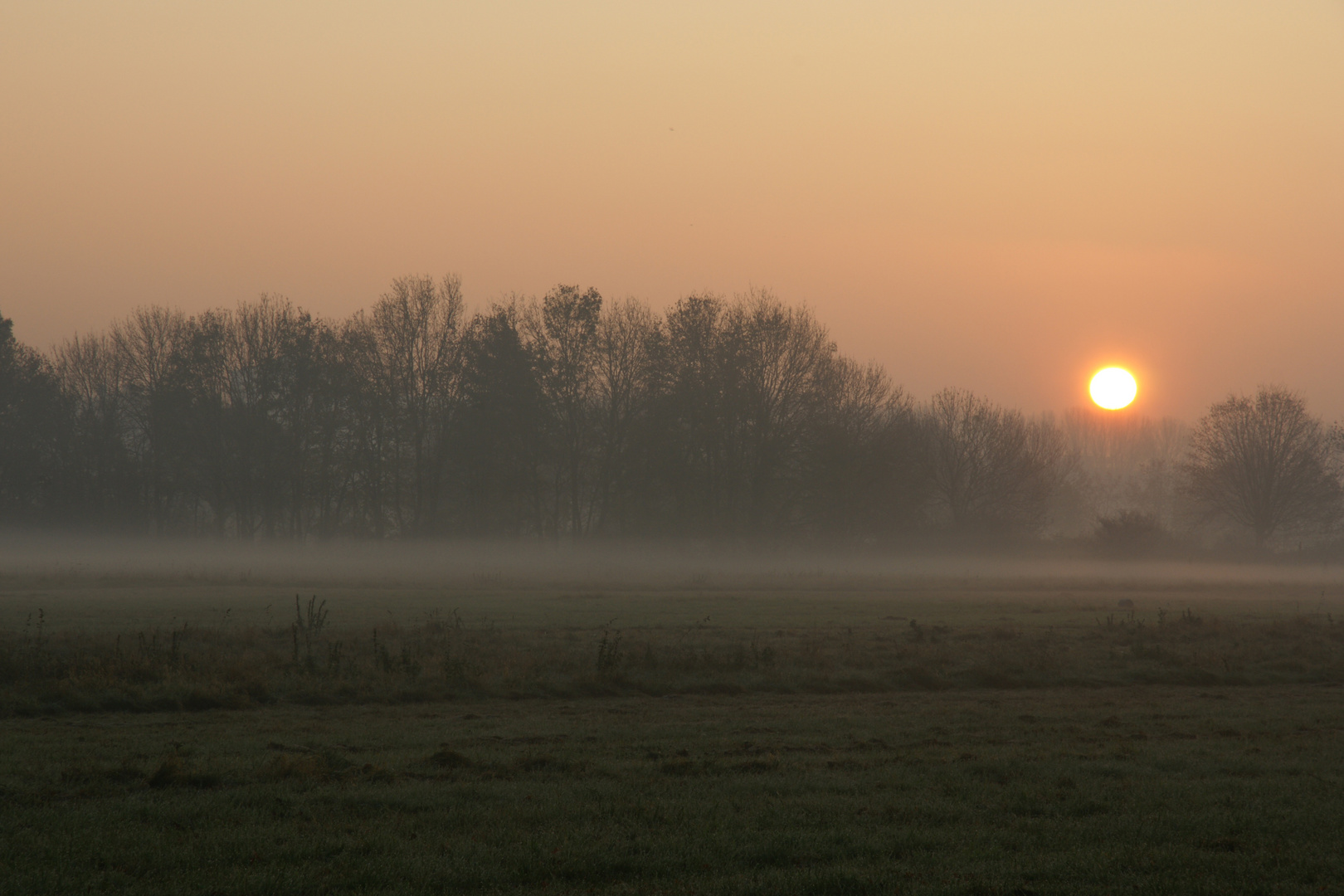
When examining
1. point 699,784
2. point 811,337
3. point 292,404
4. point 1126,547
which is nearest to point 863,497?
point 811,337

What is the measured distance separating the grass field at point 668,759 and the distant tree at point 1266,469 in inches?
2374

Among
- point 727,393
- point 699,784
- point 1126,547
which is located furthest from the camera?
point 1126,547

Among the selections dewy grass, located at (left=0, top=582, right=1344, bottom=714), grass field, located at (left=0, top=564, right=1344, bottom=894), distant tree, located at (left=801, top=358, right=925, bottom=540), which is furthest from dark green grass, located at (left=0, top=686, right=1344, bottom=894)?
distant tree, located at (left=801, top=358, right=925, bottom=540)

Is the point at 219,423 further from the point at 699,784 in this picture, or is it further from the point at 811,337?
the point at 699,784

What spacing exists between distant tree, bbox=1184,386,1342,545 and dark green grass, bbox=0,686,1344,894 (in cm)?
7255

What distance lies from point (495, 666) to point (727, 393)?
46231 mm

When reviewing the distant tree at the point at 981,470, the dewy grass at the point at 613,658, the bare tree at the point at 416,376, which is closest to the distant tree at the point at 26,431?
the bare tree at the point at 416,376

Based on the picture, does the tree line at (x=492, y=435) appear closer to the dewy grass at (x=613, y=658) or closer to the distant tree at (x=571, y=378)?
the distant tree at (x=571, y=378)

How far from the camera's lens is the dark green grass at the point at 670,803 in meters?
6.91

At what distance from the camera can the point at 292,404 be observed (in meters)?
67.6

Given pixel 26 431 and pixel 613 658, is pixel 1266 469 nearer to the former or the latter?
pixel 613 658

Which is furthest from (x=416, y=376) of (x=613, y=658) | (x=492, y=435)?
(x=613, y=658)

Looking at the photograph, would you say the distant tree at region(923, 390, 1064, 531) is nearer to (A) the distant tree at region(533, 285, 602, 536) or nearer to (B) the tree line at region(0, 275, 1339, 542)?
(B) the tree line at region(0, 275, 1339, 542)

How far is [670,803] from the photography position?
877 centimetres
